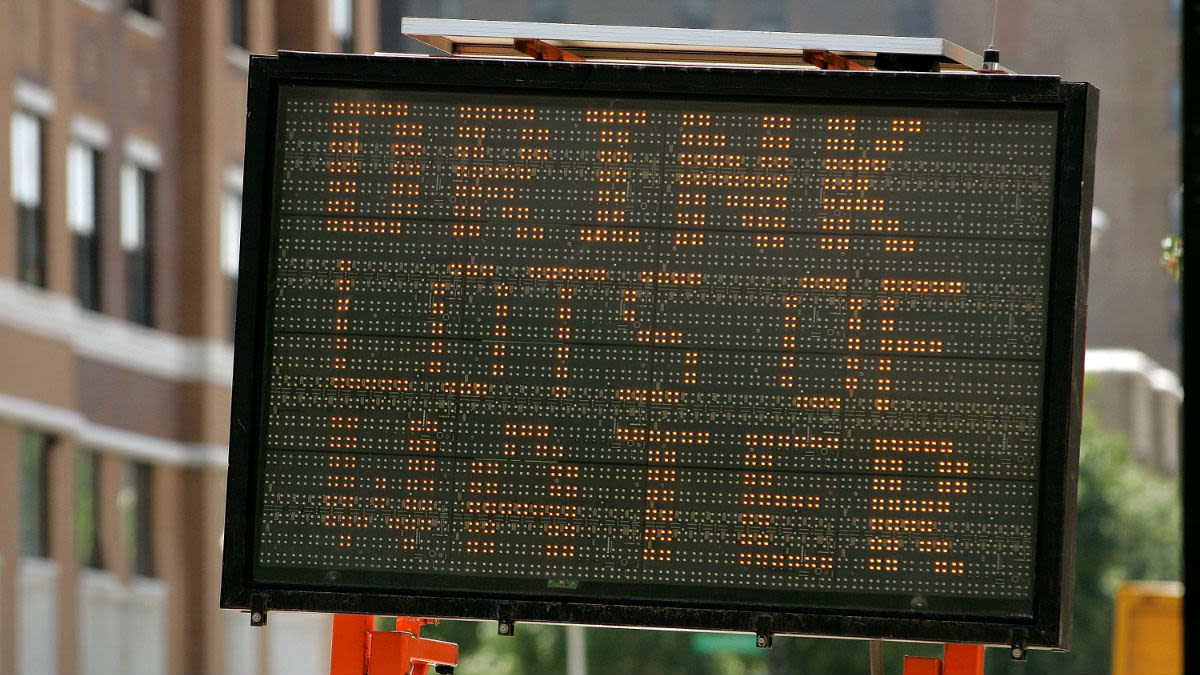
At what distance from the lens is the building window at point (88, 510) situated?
97.8 ft

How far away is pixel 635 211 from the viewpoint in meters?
5.64

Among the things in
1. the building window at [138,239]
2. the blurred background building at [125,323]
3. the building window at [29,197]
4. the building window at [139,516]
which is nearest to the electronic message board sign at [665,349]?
the blurred background building at [125,323]

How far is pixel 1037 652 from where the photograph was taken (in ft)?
150

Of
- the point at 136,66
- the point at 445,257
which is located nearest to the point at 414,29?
the point at 445,257

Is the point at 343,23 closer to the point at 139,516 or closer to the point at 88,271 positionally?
the point at 88,271

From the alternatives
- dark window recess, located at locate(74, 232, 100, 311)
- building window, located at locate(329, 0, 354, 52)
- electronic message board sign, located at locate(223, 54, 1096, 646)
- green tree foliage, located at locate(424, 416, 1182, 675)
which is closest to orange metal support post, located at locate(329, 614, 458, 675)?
electronic message board sign, located at locate(223, 54, 1096, 646)

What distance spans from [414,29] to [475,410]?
3.52ft

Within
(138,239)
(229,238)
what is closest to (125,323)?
(138,239)

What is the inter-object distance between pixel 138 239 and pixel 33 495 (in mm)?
5919

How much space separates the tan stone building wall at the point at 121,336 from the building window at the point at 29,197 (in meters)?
0.04

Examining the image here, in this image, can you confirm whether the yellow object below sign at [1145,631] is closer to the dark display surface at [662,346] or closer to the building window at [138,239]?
the dark display surface at [662,346]

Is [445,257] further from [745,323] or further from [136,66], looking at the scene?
[136,66]

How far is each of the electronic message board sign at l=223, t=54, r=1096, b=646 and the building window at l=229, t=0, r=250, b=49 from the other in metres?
30.5

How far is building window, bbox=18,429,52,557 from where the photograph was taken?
27.2m
